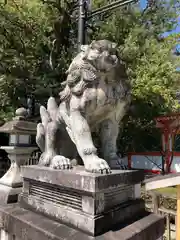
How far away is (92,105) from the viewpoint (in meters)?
1.98

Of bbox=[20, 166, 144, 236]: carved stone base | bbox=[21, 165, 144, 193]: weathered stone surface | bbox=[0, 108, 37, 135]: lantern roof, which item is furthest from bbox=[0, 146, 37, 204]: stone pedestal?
bbox=[21, 165, 144, 193]: weathered stone surface

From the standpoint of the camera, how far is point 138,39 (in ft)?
23.1

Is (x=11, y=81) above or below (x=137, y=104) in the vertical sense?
above

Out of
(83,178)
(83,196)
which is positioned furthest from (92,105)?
(83,196)

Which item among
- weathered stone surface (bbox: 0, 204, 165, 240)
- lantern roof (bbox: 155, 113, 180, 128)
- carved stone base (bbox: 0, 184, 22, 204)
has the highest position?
lantern roof (bbox: 155, 113, 180, 128)

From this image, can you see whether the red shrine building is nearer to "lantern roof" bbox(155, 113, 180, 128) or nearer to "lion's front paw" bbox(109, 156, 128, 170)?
"lantern roof" bbox(155, 113, 180, 128)

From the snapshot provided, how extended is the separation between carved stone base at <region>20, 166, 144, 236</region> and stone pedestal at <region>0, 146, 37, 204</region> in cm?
36

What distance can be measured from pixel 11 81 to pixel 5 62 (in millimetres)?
638

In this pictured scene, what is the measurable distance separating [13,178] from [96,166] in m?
1.41

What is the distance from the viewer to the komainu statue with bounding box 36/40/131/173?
1924 millimetres

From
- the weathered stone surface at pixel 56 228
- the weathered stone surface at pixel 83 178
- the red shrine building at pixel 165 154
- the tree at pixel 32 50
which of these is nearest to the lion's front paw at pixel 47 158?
the weathered stone surface at pixel 83 178

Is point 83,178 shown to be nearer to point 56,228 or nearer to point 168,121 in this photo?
point 56,228

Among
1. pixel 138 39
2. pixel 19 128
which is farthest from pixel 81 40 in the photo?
pixel 138 39

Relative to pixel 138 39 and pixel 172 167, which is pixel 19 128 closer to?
pixel 138 39
